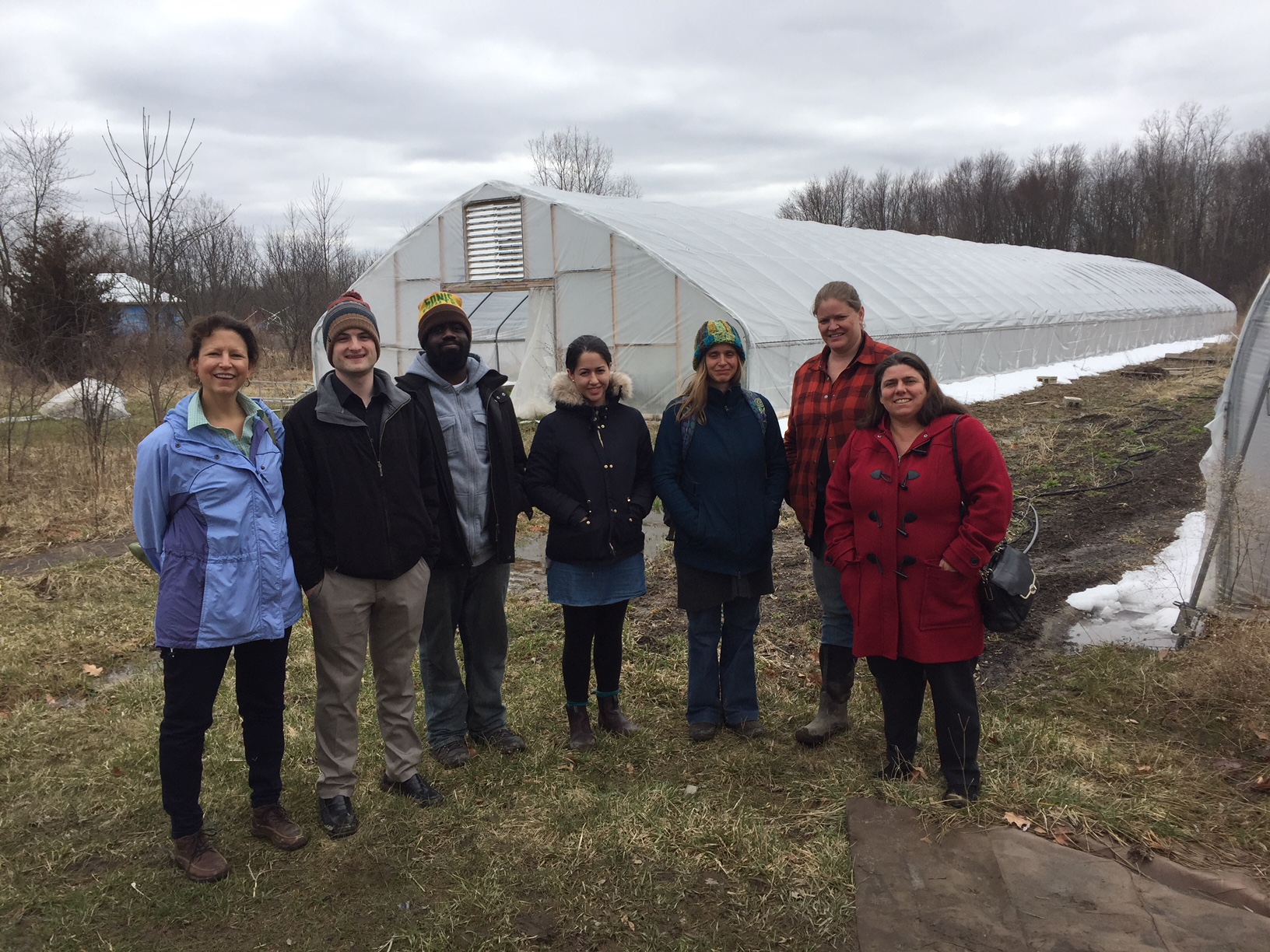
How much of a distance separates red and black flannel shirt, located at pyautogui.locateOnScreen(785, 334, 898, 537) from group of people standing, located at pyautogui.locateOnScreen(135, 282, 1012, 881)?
0.01 meters

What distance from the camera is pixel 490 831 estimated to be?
336 cm

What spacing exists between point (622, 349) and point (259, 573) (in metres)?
11.8

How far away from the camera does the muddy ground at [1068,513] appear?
5461mm

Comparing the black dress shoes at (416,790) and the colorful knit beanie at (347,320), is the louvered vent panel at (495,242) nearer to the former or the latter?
the colorful knit beanie at (347,320)

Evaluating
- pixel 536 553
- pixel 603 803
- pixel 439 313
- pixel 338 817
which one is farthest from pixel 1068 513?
pixel 338 817

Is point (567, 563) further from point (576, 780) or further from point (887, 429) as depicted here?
point (887, 429)

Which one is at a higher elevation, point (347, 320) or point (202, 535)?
point (347, 320)

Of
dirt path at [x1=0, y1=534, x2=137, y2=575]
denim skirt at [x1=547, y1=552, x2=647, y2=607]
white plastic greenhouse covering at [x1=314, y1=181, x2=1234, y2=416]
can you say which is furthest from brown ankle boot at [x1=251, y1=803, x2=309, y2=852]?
white plastic greenhouse covering at [x1=314, y1=181, x2=1234, y2=416]

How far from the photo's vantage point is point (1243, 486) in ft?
16.3

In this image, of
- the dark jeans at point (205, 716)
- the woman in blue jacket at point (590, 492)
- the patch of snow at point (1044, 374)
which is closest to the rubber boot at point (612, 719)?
the woman in blue jacket at point (590, 492)

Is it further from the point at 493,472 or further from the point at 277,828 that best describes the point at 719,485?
the point at 277,828

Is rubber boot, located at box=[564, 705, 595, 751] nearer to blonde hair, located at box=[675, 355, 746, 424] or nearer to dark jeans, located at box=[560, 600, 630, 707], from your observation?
dark jeans, located at box=[560, 600, 630, 707]

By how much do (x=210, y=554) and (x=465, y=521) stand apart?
0.99 m

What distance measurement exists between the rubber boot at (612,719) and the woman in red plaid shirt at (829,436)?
2.50 feet
